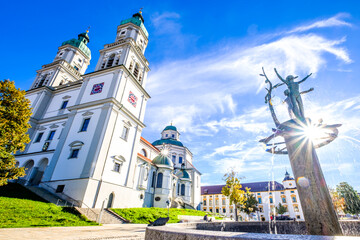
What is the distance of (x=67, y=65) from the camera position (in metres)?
34.9

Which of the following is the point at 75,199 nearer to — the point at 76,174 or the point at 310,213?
the point at 76,174

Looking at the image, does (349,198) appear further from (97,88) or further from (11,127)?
(11,127)

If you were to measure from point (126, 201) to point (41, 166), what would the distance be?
1228 centimetres

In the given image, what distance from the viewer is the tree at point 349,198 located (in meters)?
30.8

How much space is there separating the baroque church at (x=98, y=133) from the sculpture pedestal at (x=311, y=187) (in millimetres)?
13038

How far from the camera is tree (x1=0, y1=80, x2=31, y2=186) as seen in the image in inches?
508

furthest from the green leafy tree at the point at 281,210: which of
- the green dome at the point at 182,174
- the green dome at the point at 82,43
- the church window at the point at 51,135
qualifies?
the green dome at the point at 82,43

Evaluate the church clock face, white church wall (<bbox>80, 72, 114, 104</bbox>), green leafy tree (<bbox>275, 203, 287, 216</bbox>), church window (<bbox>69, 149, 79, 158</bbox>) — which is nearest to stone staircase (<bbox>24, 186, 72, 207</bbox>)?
church window (<bbox>69, 149, 79, 158</bbox>)

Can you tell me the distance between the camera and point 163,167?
32.1m

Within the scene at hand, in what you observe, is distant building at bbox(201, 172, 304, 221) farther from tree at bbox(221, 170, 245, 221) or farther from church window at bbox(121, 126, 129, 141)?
church window at bbox(121, 126, 129, 141)

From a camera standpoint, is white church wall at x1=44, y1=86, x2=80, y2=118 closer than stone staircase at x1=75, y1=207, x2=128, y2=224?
No

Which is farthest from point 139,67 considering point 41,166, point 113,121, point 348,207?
point 348,207

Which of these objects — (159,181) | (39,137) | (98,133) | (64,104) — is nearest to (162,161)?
(159,181)

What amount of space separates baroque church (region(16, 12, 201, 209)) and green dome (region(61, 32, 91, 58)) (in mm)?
467
